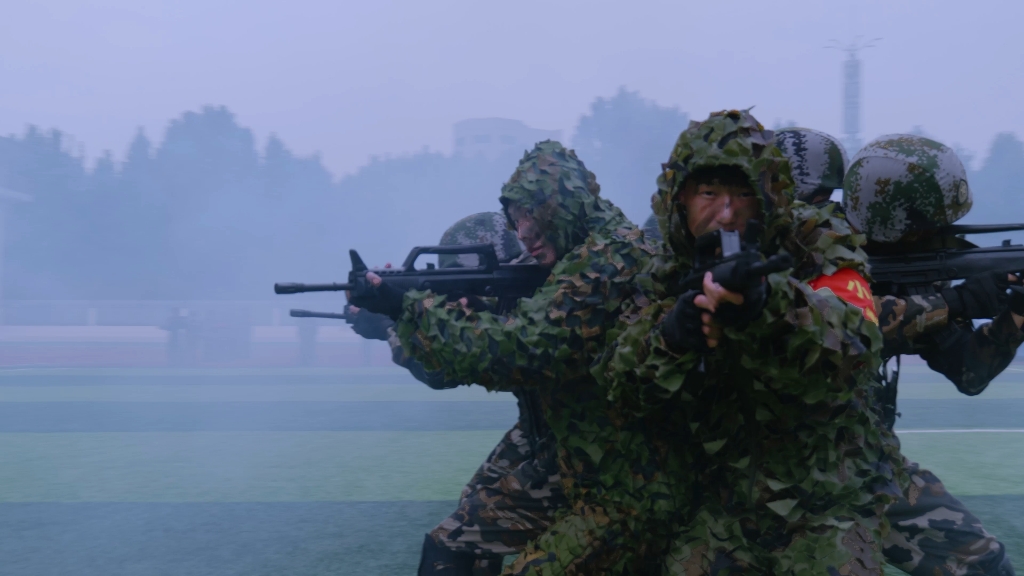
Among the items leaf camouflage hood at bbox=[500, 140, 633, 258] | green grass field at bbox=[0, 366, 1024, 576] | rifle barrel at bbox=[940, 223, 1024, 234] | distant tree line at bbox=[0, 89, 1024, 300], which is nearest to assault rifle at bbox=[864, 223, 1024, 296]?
rifle barrel at bbox=[940, 223, 1024, 234]

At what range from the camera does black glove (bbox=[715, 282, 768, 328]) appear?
185 centimetres

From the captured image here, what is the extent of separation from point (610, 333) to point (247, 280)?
23459 mm

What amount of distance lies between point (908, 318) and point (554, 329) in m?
1.14

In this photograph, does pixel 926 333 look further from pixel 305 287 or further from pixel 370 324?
pixel 370 324

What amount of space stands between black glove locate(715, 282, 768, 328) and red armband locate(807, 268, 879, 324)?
1.39 feet

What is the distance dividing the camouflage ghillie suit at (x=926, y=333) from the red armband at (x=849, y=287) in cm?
90

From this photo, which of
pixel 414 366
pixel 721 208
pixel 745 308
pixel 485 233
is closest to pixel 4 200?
pixel 485 233

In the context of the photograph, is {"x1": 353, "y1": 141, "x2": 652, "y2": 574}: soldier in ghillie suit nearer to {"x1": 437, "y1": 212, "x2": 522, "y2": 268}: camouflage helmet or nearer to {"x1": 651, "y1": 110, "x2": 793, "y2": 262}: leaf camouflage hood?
{"x1": 651, "y1": 110, "x2": 793, "y2": 262}: leaf camouflage hood

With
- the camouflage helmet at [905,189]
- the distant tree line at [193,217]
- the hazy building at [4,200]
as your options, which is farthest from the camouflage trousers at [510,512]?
the hazy building at [4,200]

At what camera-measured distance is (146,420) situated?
37.9 ft

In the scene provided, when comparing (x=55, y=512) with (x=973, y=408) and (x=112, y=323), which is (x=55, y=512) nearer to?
(x=973, y=408)

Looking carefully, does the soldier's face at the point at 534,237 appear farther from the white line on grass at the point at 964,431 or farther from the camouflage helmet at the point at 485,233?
the white line on grass at the point at 964,431

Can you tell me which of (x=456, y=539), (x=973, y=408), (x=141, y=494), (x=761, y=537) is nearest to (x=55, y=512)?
(x=141, y=494)

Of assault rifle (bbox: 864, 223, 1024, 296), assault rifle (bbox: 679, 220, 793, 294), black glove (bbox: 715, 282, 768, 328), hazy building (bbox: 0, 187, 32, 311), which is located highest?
assault rifle (bbox: 679, 220, 793, 294)
